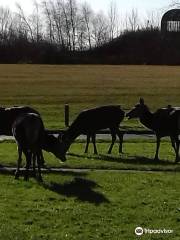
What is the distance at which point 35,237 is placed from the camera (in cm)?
916

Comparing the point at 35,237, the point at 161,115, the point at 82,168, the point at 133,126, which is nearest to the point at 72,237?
the point at 35,237

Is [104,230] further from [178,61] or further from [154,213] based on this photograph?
[178,61]

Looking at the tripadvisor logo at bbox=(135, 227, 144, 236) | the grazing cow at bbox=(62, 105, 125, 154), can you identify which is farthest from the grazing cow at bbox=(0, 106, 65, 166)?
the tripadvisor logo at bbox=(135, 227, 144, 236)

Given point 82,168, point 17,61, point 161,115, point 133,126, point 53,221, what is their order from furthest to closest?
point 17,61, point 133,126, point 161,115, point 82,168, point 53,221

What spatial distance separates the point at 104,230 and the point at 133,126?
64.7 feet

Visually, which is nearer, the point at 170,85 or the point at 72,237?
the point at 72,237

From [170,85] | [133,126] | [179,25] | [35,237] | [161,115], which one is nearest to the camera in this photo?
[35,237]

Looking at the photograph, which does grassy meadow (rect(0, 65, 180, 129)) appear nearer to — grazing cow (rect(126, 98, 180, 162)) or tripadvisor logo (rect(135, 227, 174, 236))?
grazing cow (rect(126, 98, 180, 162))

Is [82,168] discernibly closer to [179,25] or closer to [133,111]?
[133,111]

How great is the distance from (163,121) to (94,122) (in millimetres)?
2523

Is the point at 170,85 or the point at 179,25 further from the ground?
the point at 179,25

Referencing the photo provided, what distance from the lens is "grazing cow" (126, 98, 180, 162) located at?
18359mm

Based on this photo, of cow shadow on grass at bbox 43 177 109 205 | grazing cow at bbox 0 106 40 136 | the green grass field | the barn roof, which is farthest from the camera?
the barn roof

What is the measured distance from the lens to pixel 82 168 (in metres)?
16.1
